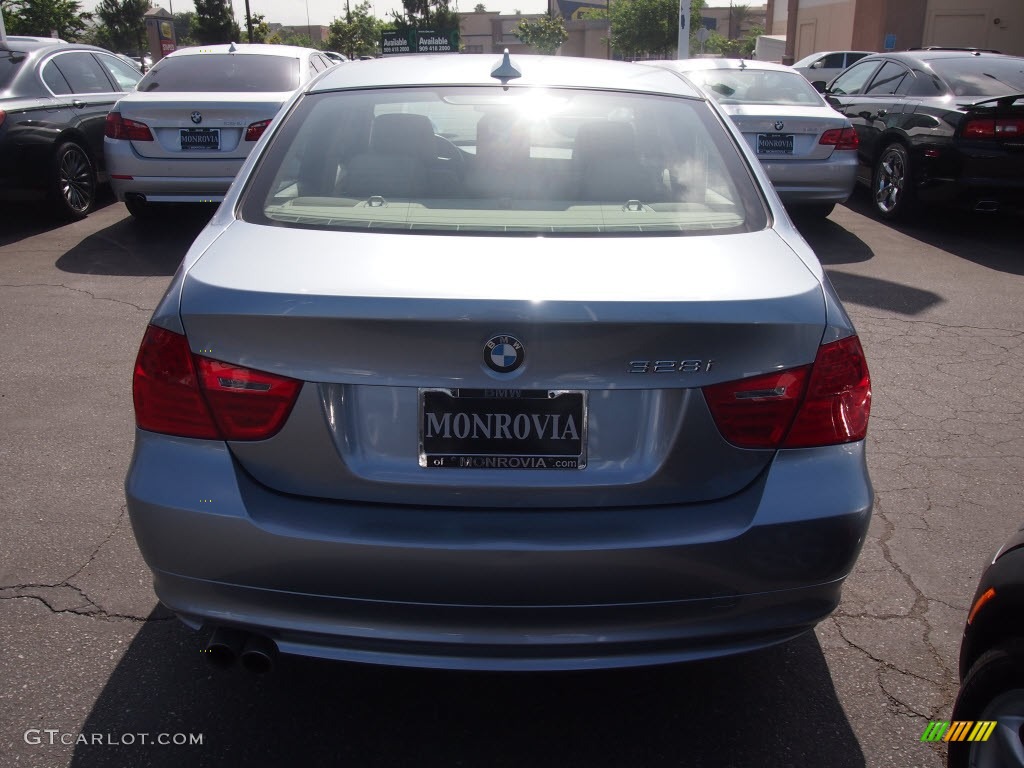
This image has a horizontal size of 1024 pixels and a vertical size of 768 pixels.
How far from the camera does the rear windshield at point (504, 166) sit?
261 cm

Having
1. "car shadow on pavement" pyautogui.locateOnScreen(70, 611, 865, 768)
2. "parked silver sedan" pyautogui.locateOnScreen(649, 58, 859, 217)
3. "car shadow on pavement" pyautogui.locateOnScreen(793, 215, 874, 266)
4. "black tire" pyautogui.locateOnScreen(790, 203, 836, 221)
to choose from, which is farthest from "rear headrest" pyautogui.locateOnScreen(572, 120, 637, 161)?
"black tire" pyautogui.locateOnScreen(790, 203, 836, 221)

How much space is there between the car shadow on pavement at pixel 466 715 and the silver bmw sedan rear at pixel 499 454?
0.41 m

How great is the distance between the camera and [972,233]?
9406mm

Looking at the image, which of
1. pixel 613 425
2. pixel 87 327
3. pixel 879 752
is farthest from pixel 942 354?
pixel 87 327

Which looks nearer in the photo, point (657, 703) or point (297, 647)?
point (297, 647)

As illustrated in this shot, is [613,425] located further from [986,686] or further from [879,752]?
[879,752]

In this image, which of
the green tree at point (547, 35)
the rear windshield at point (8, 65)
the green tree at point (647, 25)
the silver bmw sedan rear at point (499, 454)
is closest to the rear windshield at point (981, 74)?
the silver bmw sedan rear at point (499, 454)

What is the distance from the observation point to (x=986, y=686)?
201 centimetres

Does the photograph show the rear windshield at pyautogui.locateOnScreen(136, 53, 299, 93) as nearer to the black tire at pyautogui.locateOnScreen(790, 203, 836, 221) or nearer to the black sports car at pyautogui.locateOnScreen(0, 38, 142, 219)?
the black sports car at pyautogui.locateOnScreen(0, 38, 142, 219)

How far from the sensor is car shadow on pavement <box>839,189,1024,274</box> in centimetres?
838

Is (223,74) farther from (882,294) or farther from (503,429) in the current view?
(503,429)

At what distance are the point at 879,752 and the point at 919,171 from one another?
307 inches

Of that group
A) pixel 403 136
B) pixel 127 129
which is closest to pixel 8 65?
pixel 127 129

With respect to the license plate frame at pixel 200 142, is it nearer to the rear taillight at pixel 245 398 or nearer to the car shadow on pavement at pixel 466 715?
the car shadow on pavement at pixel 466 715
